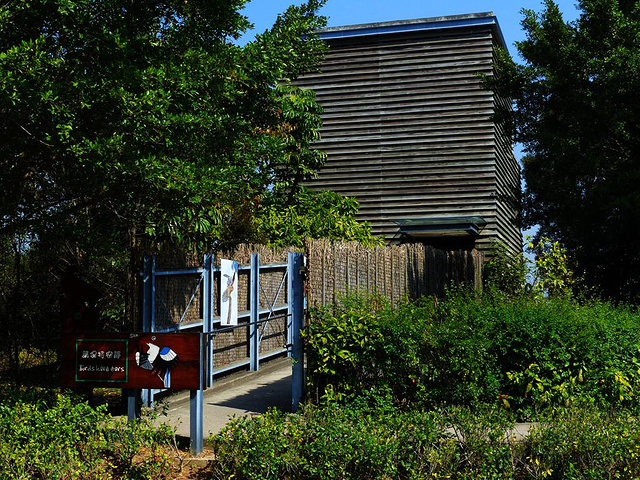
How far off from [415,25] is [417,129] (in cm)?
303

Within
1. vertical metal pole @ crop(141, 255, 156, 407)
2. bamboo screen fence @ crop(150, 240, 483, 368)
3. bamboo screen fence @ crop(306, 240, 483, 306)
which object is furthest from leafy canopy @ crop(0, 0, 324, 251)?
bamboo screen fence @ crop(306, 240, 483, 306)

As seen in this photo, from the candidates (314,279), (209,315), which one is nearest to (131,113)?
(314,279)

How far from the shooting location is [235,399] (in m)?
11.8

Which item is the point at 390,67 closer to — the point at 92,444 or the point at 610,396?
the point at 610,396

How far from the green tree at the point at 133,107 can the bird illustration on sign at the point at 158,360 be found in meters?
1.58

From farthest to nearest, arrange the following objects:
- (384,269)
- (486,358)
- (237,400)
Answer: (384,269)
(237,400)
(486,358)

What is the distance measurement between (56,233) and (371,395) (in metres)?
4.55

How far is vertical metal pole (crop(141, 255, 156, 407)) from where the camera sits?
10.6 metres

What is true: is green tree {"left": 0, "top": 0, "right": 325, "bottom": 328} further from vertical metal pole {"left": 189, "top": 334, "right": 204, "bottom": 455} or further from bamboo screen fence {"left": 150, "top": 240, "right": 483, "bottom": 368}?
vertical metal pole {"left": 189, "top": 334, "right": 204, "bottom": 455}

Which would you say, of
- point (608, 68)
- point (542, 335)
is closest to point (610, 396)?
point (542, 335)

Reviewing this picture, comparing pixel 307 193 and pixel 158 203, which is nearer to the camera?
pixel 158 203

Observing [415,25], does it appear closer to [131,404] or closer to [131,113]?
[131,113]

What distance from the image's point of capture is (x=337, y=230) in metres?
17.5

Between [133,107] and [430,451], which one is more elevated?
[133,107]
